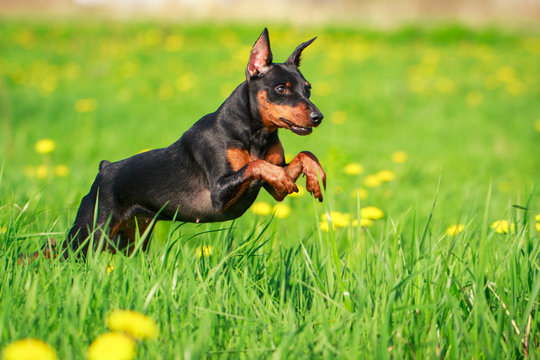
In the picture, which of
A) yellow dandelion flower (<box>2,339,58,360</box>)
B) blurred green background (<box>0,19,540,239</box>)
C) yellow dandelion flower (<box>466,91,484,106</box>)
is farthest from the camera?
yellow dandelion flower (<box>466,91,484,106</box>)

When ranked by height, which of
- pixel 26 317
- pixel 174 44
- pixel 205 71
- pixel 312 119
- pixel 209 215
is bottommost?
pixel 26 317

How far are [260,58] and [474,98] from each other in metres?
9.19

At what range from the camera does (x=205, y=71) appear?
12.1 metres

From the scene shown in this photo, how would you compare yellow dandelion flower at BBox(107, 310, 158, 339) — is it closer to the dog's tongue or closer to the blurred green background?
the dog's tongue

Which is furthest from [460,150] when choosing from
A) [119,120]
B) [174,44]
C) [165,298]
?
[174,44]

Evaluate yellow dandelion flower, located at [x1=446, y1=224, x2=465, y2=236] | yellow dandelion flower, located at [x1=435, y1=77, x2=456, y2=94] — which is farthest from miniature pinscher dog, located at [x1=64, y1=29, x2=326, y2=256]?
yellow dandelion flower, located at [x1=435, y1=77, x2=456, y2=94]

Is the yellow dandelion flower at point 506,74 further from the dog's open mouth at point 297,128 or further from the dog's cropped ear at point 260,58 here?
the dog's open mouth at point 297,128

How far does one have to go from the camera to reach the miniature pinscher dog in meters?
1.88

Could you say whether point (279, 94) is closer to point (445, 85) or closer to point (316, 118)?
point (316, 118)

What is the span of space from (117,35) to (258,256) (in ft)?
53.5

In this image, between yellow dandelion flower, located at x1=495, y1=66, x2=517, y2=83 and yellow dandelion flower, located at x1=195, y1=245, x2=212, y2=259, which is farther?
yellow dandelion flower, located at x1=495, y1=66, x2=517, y2=83

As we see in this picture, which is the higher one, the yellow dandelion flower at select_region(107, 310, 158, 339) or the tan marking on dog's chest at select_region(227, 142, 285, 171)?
the tan marking on dog's chest at select_region(227, 142, 285, 171)

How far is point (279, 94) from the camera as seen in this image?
2.01 meters

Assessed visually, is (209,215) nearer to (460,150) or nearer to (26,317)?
(26,317)
